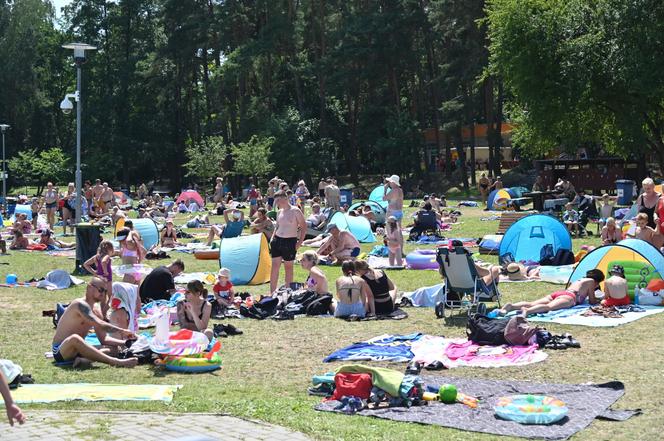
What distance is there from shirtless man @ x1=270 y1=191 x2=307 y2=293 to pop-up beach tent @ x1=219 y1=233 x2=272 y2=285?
182cm

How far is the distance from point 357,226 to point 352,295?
420 inches

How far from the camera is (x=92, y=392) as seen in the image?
8.23 metres

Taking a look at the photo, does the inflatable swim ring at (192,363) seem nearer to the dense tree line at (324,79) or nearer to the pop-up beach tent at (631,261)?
the pop-up beach tent at (631,261)

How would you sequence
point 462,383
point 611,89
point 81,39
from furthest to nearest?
1. point 81,39
2. point 611,89
3. point 462,383

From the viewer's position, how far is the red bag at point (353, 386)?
25.8 feet

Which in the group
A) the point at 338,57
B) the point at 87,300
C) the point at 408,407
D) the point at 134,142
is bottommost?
the point at 408,407

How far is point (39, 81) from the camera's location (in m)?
66.3

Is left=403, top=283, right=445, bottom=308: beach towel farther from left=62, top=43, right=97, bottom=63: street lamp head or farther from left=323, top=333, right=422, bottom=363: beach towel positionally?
left=62, top=43, right=97, bottom=63: street lamp head

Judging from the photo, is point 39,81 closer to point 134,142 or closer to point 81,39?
point 81,39

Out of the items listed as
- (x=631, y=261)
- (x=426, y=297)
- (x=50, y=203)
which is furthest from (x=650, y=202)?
(x=50, y=203)

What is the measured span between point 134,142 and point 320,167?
15.1 meters

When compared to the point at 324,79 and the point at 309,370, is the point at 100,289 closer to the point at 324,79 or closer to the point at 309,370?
the point at 309,370

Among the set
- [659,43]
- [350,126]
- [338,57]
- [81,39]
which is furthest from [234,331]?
[81,39]

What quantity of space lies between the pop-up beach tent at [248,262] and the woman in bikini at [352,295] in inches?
152
